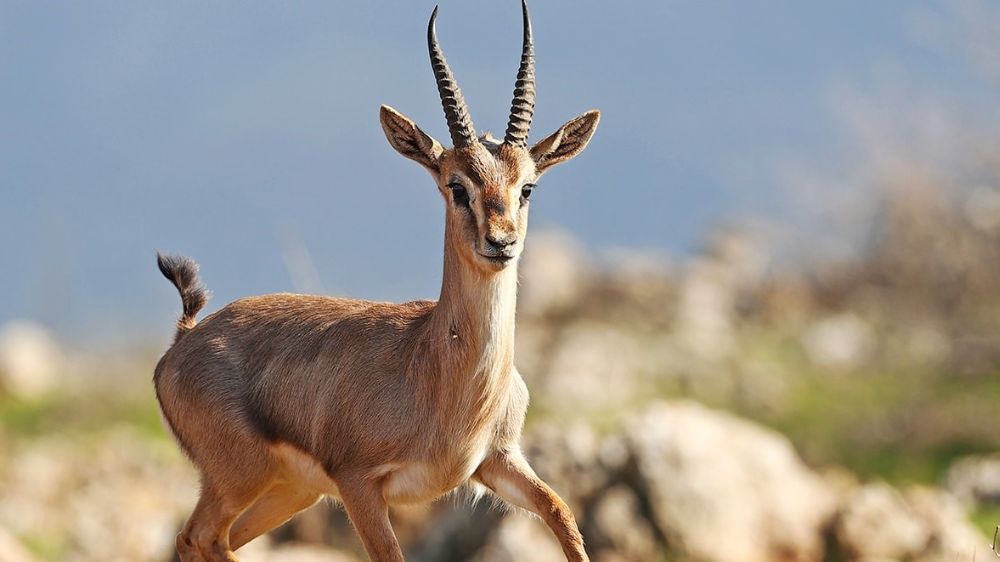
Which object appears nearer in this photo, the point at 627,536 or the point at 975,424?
the point at 627,536

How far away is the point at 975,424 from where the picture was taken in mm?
21953

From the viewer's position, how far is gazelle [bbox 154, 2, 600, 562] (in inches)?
317

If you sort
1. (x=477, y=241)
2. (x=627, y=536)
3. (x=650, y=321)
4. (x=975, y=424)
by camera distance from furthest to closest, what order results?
(x=650, y=321) → (x=975, y=424) → (x=627, y=536) → (x=477, y=241)

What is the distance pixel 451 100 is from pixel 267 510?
286cm

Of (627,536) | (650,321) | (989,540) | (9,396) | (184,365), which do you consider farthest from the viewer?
(650,321)

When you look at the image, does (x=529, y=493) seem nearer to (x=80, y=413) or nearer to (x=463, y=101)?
(x=463, y=101)

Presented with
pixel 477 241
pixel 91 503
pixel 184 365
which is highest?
pixel 477 241

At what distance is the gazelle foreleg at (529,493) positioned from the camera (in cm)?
818

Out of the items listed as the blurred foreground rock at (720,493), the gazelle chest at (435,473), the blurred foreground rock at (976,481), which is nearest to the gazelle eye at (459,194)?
the gazelle chest at (435,473)

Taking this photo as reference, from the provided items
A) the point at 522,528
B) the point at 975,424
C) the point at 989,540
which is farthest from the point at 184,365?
the point at 975,424

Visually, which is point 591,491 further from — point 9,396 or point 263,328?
point 9,396

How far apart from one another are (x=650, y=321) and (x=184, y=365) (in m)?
20.9

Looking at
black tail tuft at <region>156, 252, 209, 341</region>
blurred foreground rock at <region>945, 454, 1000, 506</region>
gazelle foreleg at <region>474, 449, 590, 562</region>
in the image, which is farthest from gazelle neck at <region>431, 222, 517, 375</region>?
blurred foreground rock at <region>945, 454, 1000, 506</region>

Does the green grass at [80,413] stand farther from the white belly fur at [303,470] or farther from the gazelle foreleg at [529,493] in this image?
the gazelle foreleg at [529,493]
